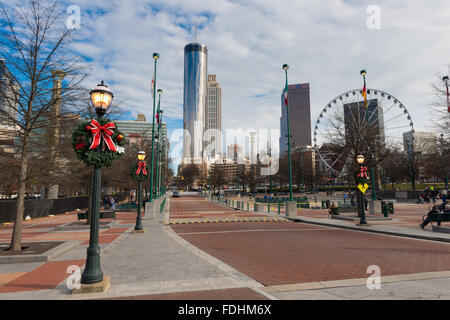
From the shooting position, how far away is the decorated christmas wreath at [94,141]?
239 inches

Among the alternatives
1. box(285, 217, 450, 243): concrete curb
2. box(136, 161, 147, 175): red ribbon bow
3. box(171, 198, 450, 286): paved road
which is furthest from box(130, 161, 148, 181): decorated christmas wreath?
box(285, 217, 450, 243): concrete curb

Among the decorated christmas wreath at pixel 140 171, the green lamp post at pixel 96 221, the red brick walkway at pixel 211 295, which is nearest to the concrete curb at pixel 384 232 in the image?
the red brick walkway at pixel 211 295

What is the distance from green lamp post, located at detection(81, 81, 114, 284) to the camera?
5.45 metres

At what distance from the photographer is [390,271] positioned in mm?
6734

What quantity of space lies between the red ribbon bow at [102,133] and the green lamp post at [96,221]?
0.39ft

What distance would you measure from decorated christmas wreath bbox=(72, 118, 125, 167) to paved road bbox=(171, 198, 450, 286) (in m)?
4.48

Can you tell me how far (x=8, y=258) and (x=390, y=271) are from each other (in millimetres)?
10805

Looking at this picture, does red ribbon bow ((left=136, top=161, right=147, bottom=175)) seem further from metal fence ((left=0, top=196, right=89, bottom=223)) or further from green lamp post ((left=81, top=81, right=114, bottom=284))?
green lamp post ((left=81, top=81, right=114, bottom=284))

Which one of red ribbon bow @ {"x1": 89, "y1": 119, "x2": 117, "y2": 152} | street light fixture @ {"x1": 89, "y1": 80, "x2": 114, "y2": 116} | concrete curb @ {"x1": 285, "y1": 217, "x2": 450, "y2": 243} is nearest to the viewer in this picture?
red ribbon bow @ {"x1": 89, "y1": 119, "x2": 117, "y2": 152}

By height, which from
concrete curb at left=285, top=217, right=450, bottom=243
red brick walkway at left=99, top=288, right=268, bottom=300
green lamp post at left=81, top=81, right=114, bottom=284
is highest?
green lamp post at left=81, top=81, right=114, bottom=284

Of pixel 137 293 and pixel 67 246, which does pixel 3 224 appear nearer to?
pixel 67 246

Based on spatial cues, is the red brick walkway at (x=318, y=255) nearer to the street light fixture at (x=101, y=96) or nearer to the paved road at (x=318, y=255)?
the paved road at (x=318, y=255)

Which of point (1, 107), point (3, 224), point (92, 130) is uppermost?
point (1, 107)
